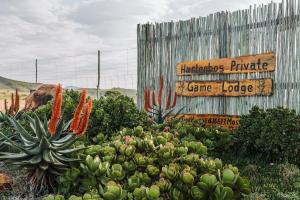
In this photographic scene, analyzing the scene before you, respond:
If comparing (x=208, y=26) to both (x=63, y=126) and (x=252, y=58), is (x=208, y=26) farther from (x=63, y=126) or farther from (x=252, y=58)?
(x=63, y=126)

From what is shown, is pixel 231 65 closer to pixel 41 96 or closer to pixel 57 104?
pixel 57 104

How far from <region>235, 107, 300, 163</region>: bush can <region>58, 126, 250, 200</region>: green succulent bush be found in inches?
86.4

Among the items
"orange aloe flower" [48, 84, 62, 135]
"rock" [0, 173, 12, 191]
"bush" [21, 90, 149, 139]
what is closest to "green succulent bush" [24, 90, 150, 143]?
"bush" [21, 90, 149, 139]

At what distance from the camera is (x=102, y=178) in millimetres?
5340

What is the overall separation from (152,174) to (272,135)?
319 centimetres

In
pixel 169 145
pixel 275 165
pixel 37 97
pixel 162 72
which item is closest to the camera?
pixel 169 145

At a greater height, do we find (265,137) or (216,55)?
(216,55)

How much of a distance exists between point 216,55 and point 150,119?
2.67 m

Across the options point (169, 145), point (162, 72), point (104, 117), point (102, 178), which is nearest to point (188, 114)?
point (162, 72)

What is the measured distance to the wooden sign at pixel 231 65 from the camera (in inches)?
378

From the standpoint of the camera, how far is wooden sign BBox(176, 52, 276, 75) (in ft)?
31.5

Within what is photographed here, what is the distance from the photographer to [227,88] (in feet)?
34.1

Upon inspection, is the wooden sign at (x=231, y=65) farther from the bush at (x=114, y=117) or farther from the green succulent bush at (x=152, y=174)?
the green succulent bush at (x=152, y=174)

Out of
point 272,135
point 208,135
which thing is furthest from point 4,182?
point 272,135
